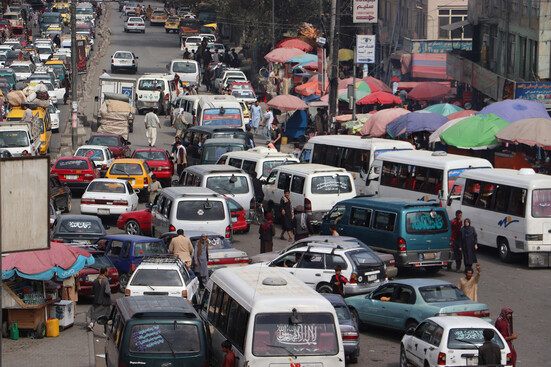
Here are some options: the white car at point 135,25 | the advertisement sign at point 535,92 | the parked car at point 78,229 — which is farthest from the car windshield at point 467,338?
the white car at point 135,25

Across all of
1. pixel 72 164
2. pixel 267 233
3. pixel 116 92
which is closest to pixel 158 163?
pixel 72 164

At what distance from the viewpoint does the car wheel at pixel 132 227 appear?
2728 centimetres

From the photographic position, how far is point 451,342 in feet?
45.7

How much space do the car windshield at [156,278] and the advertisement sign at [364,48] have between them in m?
23.0

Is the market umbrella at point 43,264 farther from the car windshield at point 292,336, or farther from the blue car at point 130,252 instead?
the car windshield at point 292,336

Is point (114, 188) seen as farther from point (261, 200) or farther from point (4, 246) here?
point (4, 246)

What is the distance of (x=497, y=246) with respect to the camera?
943 inches

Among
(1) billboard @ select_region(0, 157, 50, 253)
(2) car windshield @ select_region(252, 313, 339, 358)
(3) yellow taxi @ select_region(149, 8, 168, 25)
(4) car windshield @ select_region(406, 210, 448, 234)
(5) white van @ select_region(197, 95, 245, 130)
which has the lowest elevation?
(4) car windshield @ select_region(406, 210, 448, 234)

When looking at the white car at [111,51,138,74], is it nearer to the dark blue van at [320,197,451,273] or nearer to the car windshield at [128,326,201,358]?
the dark blue van at [320,197,451,273]

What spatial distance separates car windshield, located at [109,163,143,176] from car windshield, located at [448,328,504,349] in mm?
→ 19674

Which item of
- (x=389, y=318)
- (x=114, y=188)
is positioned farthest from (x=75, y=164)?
(x=389, y=318)

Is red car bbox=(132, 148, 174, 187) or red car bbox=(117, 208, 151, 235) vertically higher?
red car bbox=(132, 148, 174, 187)

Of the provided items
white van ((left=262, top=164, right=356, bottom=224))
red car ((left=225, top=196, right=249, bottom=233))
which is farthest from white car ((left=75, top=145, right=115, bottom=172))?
white van ((left=262, top=164, right=356, bottom=224))

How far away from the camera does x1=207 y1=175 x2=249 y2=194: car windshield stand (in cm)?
2792
